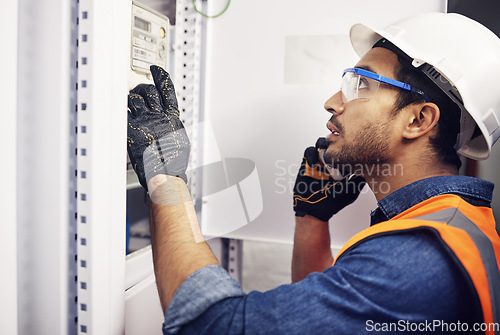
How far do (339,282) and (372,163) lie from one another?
1.58 feet

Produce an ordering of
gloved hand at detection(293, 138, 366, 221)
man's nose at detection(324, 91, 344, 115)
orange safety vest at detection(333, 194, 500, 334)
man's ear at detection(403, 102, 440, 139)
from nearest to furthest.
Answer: orange safety vest at detection(333, 194, 500, 334) < man's ear at detection(403, 102, 440, 139) < man's nose at detection(324, 91, 344, 115) < gloved hand at detection(293, 138, 366, 221)

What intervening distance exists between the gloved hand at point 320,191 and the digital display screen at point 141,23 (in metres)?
0.64

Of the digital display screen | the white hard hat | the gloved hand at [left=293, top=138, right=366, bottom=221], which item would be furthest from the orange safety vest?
the digital display screen

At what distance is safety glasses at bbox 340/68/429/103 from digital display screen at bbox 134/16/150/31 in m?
0.61

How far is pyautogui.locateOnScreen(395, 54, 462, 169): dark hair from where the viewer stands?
35.4 inches

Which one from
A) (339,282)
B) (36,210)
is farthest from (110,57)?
(339,282)

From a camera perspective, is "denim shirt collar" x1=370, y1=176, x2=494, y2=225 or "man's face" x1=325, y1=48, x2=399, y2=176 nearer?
"denim shirt collar" x1=370, y1=176, x2=494, y2=225

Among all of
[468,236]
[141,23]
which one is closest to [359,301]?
[468,236]

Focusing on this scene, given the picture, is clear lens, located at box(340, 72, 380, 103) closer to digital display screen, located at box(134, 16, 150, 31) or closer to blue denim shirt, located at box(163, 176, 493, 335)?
blue denim shirt, located at box(163, 176, 493, 335)

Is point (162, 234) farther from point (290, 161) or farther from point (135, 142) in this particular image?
point (290, 161)

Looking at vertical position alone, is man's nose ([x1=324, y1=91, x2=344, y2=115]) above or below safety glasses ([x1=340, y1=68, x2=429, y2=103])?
below

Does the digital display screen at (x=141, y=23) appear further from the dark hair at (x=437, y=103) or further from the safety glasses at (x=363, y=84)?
the dark hair at (x=437, y=103)

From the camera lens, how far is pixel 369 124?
0.94 metres

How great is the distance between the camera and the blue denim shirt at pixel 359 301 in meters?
0.55
